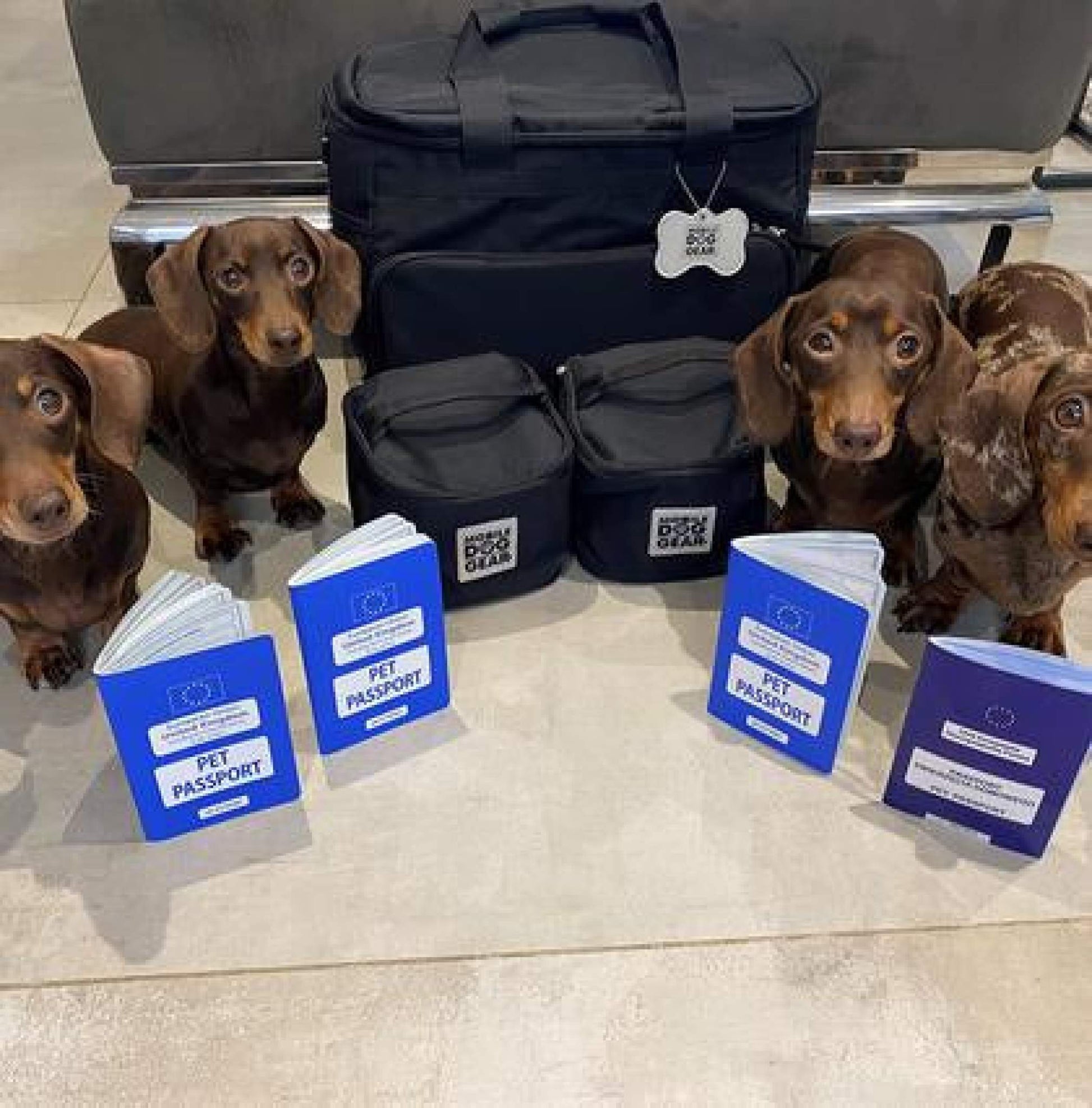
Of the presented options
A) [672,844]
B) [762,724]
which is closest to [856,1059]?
[672,844]

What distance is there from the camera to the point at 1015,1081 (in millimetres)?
1178

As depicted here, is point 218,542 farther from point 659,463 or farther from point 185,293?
point 659,463

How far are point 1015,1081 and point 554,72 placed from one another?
4.93ft

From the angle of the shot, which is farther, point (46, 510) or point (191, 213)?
point (191, 213)

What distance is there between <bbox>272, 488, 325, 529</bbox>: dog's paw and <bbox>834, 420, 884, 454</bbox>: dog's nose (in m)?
0.86

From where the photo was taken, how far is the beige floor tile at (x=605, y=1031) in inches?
45.9

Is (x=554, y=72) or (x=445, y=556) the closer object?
(x=445, y=556)

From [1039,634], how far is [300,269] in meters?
1.15

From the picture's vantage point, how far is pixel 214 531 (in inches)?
70.5

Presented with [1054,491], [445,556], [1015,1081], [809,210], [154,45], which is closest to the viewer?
[1015,1081]

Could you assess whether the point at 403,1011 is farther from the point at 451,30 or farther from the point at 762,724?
the point at 451,30

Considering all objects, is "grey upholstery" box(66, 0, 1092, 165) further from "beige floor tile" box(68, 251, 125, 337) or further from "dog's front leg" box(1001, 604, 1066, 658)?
"dog's front leg" box(1001, 604, 1066, 658)

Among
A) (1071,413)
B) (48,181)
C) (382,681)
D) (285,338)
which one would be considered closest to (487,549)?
(382,681)

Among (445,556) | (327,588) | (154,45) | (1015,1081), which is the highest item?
(154,45)
